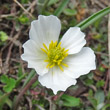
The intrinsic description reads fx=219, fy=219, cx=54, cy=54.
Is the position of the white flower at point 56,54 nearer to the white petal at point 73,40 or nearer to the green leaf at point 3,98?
the white petal at point 73,40

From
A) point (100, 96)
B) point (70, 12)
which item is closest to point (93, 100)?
point (100, 96)

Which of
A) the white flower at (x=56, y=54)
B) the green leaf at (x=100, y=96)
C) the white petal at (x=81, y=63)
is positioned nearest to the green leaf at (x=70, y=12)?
the white flower at (x=56, y=54)

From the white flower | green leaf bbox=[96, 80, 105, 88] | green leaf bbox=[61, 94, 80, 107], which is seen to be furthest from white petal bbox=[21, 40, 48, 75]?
green leaf bbox=[96, 80, 105, 88]

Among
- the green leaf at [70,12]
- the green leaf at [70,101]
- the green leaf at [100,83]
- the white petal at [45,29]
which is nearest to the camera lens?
the white petal at [45,29]

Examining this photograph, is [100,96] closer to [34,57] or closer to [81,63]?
[81,63]

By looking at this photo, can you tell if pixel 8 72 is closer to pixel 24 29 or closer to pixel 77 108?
pixel 24 29
